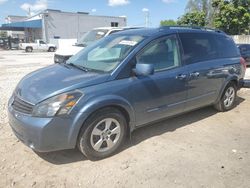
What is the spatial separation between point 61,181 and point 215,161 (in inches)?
83.7

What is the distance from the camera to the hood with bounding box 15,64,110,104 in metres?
3.36

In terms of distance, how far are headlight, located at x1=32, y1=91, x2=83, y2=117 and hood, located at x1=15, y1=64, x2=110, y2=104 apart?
0.24ft

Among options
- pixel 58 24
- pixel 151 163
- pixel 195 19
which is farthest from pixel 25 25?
pixel 151 163

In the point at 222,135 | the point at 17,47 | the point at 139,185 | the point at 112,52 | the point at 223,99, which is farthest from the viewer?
the point at 17,47

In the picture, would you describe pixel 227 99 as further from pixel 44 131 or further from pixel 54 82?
pixel 44 131

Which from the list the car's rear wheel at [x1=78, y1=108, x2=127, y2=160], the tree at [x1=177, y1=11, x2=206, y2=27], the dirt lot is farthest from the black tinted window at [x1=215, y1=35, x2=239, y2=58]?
the tree at [x1=177, y1=11, x2=206, y2=27]

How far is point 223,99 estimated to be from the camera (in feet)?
18.6

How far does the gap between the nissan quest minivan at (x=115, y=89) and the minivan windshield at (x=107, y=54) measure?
0.7 inches

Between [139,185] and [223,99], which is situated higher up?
[223,99]

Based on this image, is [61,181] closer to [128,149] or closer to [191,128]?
[128,149]

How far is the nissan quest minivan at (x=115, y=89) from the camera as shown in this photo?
3.30 meters

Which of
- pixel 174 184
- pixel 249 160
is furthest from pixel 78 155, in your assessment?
pixel 249 160

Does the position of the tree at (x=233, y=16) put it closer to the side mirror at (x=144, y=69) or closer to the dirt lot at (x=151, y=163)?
the dirt lot at (x=151, y=163)

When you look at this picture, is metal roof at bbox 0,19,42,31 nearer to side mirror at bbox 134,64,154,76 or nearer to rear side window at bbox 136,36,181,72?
rear side window at bbox 136,36,181,72
